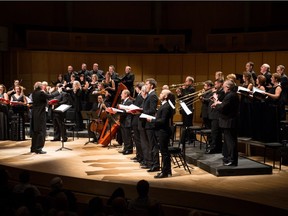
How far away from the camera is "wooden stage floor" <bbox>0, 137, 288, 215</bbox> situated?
277 inches

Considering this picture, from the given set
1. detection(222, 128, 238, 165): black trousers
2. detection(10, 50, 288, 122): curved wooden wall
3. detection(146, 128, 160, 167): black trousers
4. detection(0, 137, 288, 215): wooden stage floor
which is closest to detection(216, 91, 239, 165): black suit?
detection(222, 128, 238, 165): black trousers

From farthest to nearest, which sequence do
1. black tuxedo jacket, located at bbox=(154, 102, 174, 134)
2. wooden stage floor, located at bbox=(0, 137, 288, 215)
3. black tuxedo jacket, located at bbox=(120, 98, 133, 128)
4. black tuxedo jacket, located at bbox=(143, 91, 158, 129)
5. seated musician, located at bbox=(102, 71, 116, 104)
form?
seated musician, located at bbox=(102, 71, 116, 104) < black tuxedo jacket, located at bbox=(120, 98, 133, 128) < black tuxedo jacket, located at bbox=(143, 91, 158, 129) < black tuxedo jacket, located at bbox=(154, 102, 174, 134) < wooden stage floor, located at bbox=(0, 137, 288, 215)

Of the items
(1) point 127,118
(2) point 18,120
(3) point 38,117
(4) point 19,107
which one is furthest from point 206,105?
(2) point 18,120

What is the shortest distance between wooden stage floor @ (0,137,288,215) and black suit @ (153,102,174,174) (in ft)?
1.03

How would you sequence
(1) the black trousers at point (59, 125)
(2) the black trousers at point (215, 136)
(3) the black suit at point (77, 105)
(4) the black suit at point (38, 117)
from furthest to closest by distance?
(3) the black suit at point (77, 105), (1) the black trousers at point (59, 125), (4) the black suit at point (38, 117), (2) the black trousers at point (215, 136)

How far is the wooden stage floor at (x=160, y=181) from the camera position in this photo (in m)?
7.03

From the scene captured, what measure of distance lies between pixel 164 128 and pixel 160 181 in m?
0.94

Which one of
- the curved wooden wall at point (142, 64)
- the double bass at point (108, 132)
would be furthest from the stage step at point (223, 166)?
the curved wooden wall at point (142, 64)

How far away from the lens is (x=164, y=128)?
8.81m

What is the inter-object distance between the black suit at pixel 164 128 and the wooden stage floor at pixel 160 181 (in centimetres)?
31

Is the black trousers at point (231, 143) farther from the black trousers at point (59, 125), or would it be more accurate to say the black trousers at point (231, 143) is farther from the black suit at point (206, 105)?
the black trousers at point (59, 125)

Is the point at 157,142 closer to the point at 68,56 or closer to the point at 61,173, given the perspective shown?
the point at 61,173

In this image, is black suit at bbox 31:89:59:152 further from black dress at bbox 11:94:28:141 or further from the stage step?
the stage step

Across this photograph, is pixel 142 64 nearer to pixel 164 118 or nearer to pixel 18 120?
pixel 18 120
